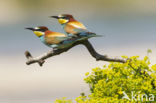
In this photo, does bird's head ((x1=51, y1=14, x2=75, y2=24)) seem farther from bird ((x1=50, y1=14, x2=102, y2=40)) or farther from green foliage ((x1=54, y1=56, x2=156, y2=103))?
green foliage ((x1=54, y1=56, x2=156, y2=103))

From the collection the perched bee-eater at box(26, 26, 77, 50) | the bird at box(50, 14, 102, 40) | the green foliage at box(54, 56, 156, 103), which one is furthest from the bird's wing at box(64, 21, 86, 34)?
the green foliage at box(54, 56, 156, 103)

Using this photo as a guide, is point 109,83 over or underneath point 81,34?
underneath

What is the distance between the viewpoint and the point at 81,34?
759cm

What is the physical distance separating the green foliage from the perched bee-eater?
0.90 m

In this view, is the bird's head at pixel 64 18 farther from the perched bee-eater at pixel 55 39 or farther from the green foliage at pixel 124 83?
the green foliage at pixel 124 83

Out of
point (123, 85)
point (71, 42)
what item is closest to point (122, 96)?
point (123, 85)

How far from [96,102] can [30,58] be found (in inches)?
60.8

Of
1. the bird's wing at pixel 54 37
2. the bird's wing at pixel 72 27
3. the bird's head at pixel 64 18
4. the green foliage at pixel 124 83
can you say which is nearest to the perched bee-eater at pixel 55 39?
the bird's wing at pixel 54 37

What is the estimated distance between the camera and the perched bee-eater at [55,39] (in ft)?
25.2

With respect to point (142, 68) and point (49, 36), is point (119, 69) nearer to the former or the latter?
point (142, 68)

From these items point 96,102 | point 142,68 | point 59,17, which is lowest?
point 96,102

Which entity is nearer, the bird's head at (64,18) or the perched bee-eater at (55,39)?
the perched bee-eater at (55,39)

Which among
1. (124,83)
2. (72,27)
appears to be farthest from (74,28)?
(124,83)

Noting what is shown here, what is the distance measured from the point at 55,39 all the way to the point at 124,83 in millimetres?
1376
